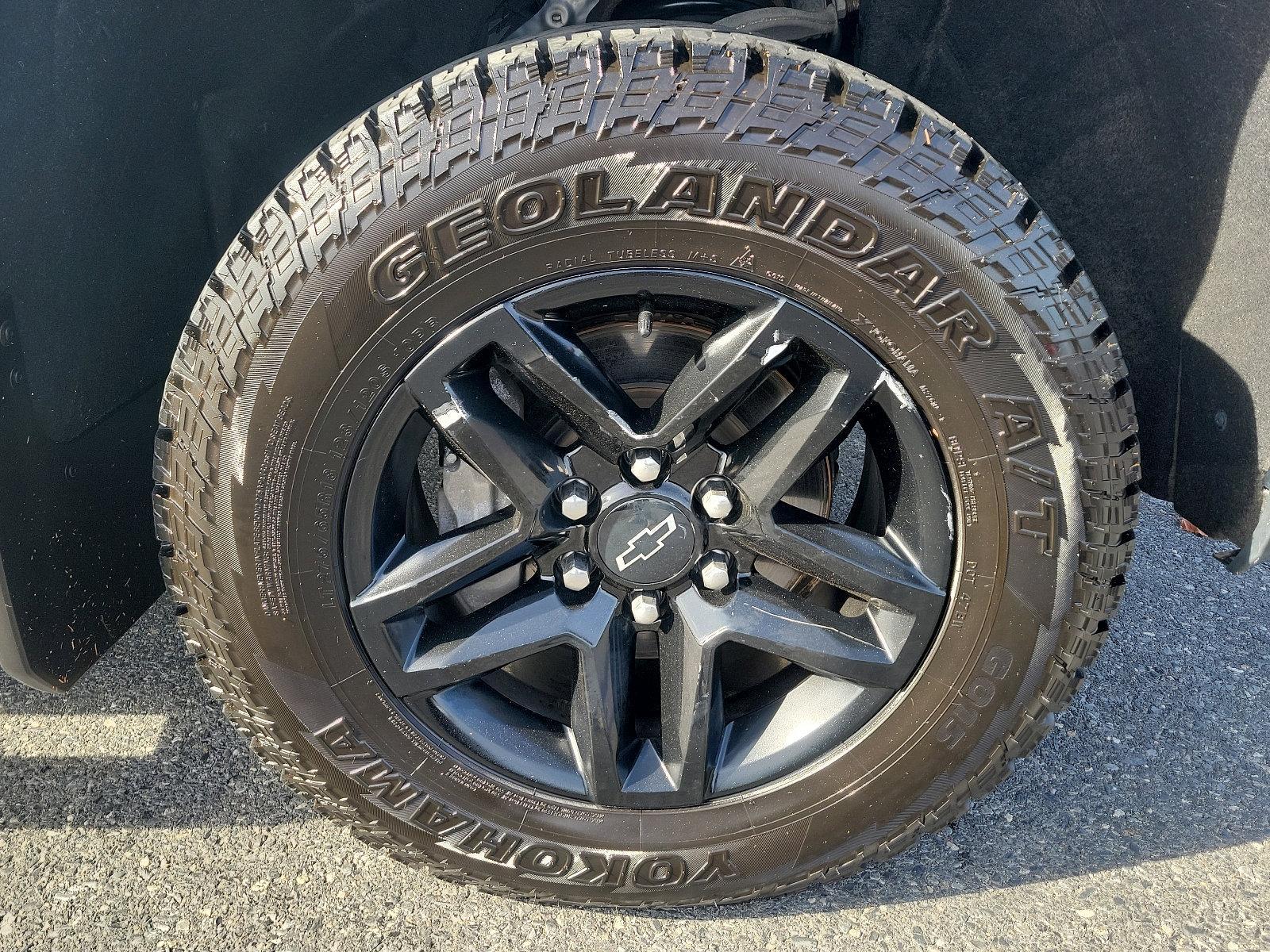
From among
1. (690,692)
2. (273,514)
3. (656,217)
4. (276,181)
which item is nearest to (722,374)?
(656,217)

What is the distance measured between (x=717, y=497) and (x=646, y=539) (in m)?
0.15

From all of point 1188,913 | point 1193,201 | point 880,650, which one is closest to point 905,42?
point 1193,201

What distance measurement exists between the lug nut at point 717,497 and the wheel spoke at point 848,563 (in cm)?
5

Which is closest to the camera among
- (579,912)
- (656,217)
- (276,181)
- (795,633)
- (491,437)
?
(656,217)

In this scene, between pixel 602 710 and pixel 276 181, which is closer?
pixel 602 710

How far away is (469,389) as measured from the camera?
1743mm

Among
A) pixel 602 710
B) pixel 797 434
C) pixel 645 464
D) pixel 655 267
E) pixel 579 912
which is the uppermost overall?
pixel 655 267

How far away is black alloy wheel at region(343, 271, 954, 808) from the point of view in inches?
66.8

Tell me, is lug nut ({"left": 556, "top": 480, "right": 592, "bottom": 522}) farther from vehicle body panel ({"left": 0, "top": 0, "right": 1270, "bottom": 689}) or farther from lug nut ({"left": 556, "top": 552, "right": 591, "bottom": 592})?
vehicle body panel ({"left": 0, "top": 0, "right": 1270, "bottom": 689})

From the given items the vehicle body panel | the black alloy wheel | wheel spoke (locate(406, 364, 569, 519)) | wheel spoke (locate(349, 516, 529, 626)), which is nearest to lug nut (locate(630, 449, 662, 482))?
the black alloy wheel

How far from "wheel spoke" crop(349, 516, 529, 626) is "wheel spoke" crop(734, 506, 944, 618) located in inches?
16.4

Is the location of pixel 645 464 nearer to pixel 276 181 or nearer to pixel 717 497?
pixel 717 497

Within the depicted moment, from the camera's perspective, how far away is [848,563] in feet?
5.80

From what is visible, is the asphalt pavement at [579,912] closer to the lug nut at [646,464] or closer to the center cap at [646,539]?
the center cap at [646,539]
